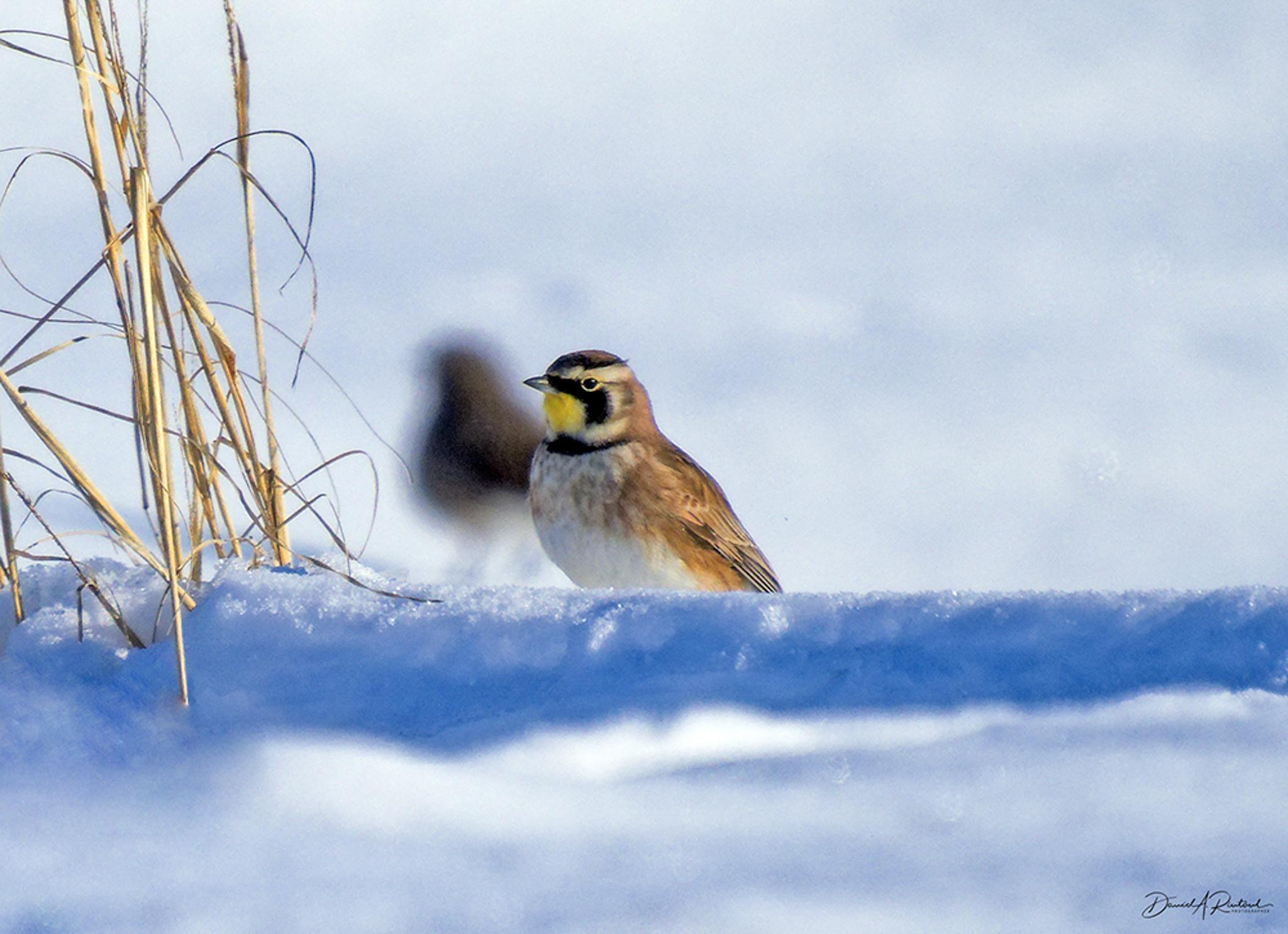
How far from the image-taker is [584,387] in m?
4.89

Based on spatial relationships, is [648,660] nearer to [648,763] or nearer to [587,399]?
[648,763]

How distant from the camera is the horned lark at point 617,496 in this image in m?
4.70

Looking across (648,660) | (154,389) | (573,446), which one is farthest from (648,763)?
(573,446)

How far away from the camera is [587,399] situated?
490 cm

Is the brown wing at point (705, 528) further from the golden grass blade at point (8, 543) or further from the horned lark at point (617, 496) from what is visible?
the golden grass blade at point (8, 543)

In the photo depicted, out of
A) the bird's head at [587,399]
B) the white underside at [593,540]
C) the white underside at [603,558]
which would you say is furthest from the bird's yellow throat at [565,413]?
the white underside at [603,558]

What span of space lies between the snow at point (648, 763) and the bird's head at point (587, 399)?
7.46 ft

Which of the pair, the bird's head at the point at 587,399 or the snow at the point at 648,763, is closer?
the snow at the point at 648,763

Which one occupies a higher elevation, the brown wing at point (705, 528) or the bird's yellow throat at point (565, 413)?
the bird's yellow throat at point (565, 413)

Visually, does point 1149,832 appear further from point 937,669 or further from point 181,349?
point 181,349

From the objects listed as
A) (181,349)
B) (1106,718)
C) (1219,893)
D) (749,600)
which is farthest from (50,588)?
(1219,893)
